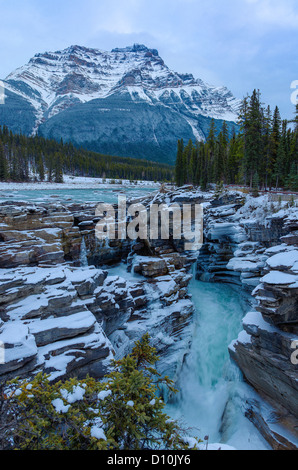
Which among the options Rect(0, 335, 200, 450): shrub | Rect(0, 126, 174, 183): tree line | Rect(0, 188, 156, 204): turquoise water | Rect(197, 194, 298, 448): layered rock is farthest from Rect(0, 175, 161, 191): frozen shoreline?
Rect(0, 335, 200, 450): shrub

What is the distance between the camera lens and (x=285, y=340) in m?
9.63

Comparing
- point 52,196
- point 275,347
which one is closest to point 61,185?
point 52,196

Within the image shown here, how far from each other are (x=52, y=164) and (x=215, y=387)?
3372 inches

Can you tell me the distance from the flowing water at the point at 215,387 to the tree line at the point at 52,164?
223 feet

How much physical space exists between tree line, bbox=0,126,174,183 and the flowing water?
2676 inches

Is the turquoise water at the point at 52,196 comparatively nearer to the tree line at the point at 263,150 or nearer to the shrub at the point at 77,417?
the tree line at the point at 263,150

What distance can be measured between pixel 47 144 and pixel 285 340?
125 metres

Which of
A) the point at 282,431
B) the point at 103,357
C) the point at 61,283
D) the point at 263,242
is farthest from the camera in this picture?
the point at 263,242

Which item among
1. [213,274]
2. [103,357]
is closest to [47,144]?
[213,274]

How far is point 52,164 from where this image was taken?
82.2 metres

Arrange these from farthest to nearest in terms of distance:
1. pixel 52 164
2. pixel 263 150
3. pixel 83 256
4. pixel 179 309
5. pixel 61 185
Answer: pixel 52 164, pixel 61 185, pixel 263 150, pixel 83 256, pixel 179 309

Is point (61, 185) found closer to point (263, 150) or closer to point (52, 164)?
point (52, 164)

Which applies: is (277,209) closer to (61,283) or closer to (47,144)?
(61,283)
